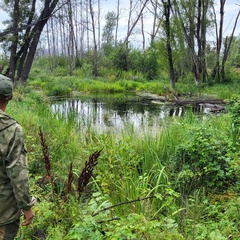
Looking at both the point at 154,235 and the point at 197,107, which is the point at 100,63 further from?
the point at 154,235

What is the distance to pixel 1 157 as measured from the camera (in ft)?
5.53

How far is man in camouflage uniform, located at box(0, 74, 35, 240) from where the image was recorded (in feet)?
5.42

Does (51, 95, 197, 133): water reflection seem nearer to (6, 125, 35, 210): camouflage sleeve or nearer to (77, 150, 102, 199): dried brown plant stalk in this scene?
(77, 150, 102, 199): dried brown plant stalk

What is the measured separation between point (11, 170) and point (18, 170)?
0.04 metres

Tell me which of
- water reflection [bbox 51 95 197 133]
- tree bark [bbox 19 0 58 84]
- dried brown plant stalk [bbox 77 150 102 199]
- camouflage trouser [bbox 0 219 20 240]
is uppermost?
tree bark [bbox 19 0 58 84]

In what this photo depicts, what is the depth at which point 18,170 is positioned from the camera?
166 centimetres

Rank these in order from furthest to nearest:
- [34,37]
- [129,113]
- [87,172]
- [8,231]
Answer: [34,37] → [129,113] → [87,172] → [8,231]

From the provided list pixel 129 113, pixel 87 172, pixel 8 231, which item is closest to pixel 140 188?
pixel 87 172

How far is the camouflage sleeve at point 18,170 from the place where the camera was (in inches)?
65.1

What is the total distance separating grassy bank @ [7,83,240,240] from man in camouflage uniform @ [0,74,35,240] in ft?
1.29

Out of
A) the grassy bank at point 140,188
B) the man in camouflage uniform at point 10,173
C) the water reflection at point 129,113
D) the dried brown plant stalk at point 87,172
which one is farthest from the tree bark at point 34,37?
the man in camouflage uniform at point 10,173

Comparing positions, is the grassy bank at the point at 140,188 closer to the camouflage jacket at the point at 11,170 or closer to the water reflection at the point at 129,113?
the camouflage jacket at the point at 11,170

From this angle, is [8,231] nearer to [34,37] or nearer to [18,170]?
[18,170]

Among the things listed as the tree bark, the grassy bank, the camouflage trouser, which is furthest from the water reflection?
the camouflage trouser
